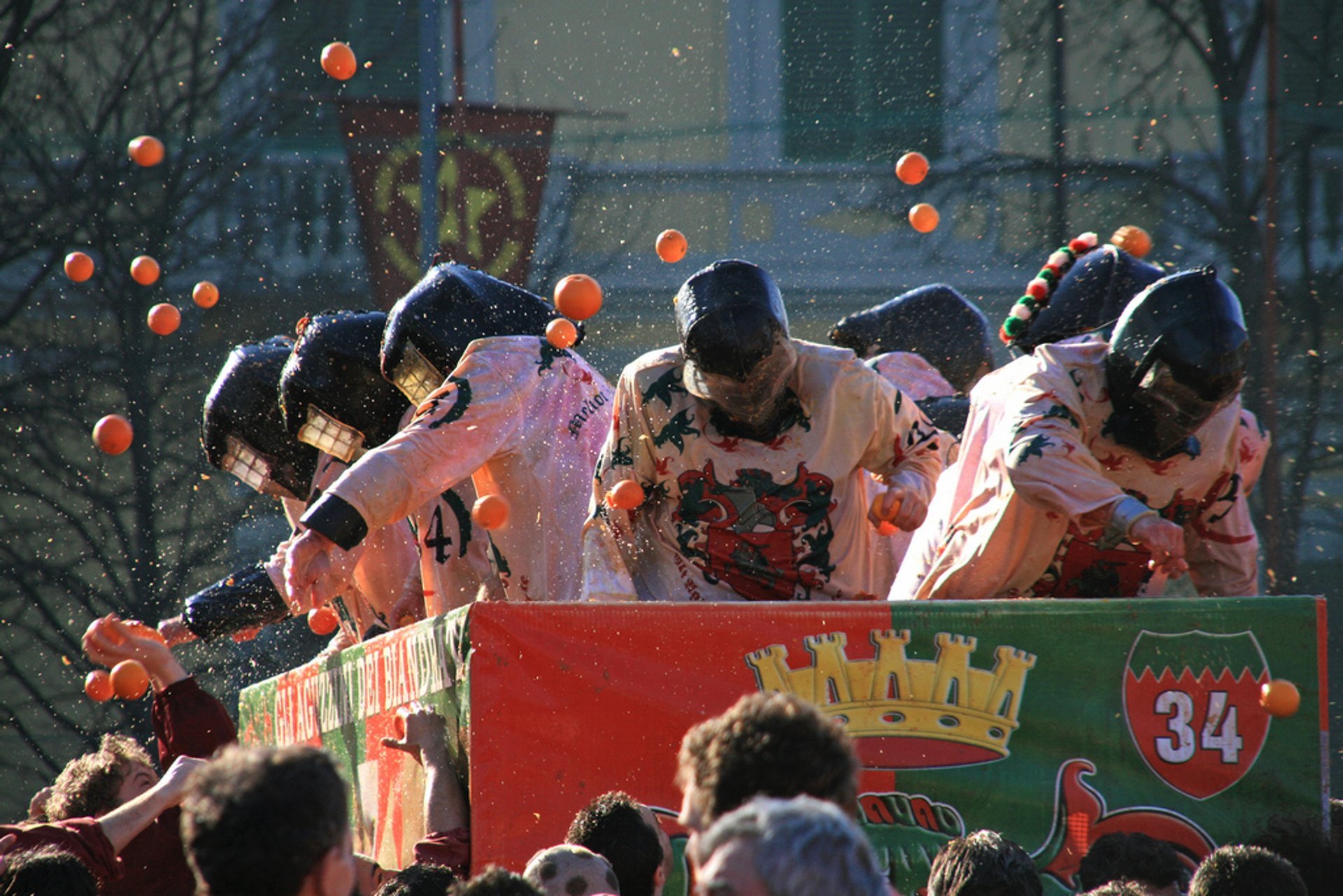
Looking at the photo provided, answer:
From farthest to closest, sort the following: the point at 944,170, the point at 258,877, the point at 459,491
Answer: the point at 944,170
the point at 459,491
the point at 258,877

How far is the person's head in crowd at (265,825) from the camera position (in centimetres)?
236

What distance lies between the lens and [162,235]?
1217 cm

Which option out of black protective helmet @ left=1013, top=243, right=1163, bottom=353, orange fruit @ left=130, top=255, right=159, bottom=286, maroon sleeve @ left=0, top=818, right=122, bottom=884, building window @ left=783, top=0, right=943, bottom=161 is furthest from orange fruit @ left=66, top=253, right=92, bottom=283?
maroon sleeve @ left=0, top=818, right=122, bottom=884

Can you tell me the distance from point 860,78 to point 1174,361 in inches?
364

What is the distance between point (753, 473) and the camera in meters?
5.12

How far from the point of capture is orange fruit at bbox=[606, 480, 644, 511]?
16.7ft

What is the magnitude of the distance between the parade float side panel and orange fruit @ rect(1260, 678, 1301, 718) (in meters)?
0.03

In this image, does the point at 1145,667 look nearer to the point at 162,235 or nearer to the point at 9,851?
the point at 9,851

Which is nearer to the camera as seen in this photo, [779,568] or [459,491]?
[779,568]

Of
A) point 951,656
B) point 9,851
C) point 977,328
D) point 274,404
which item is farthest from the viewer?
point 977,328

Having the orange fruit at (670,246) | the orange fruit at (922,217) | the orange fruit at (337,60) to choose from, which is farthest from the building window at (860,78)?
the orange fruit at (670,246)

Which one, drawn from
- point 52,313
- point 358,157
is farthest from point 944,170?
point 52,313

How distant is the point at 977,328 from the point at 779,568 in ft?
11.5

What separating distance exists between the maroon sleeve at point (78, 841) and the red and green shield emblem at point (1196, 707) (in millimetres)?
2345
